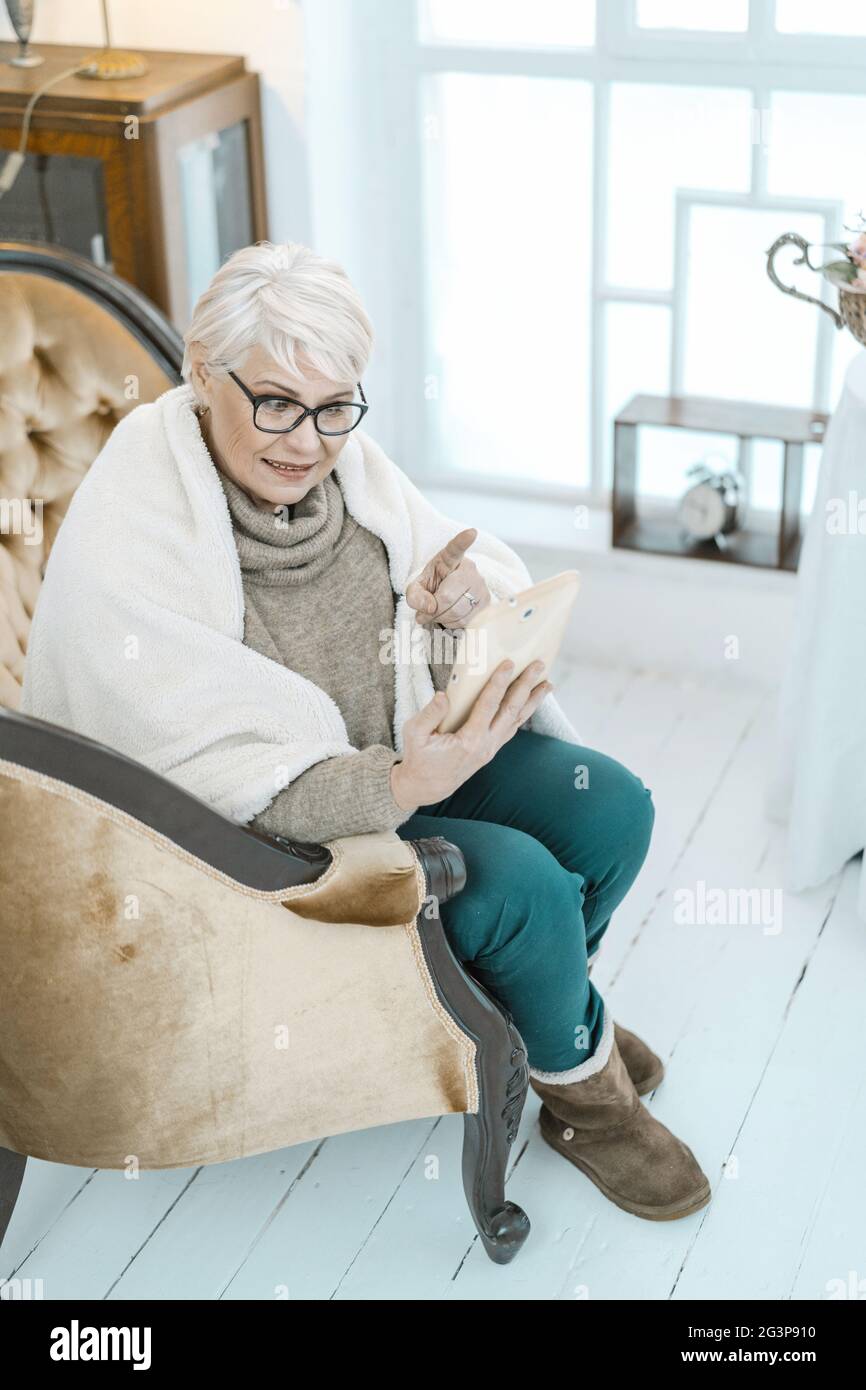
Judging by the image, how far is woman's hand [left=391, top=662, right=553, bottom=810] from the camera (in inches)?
63.3

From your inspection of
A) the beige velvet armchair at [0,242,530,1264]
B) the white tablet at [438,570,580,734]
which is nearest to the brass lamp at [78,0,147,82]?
the white tablet at [438,570,580,734]

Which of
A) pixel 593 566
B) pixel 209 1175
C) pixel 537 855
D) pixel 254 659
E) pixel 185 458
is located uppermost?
pixel 185 458

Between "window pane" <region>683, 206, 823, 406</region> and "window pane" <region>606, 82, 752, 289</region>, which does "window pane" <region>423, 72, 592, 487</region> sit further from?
"window pane" <region>683, 206, 823, 406</region>

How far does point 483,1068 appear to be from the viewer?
1.74 m

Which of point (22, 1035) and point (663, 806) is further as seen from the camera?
point (663, 806)

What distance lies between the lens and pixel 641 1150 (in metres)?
1.92

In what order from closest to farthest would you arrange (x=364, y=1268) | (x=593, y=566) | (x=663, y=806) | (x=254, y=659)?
(x=254, y=659) → (x=364, y=1268) → (x=663, y=806) → (x=593, y=566)

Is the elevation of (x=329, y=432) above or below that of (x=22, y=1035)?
above

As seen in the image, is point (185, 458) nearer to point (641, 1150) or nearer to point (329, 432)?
point (329, 432)

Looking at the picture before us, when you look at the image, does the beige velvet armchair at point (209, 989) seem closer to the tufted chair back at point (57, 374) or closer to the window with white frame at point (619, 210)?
the tufted chair back at point (57, 374)

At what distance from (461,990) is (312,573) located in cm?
50

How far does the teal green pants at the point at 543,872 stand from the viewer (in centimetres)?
171

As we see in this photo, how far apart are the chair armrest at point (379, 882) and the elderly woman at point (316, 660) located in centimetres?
5

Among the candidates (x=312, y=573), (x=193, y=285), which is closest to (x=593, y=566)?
(x=193, y=285)
